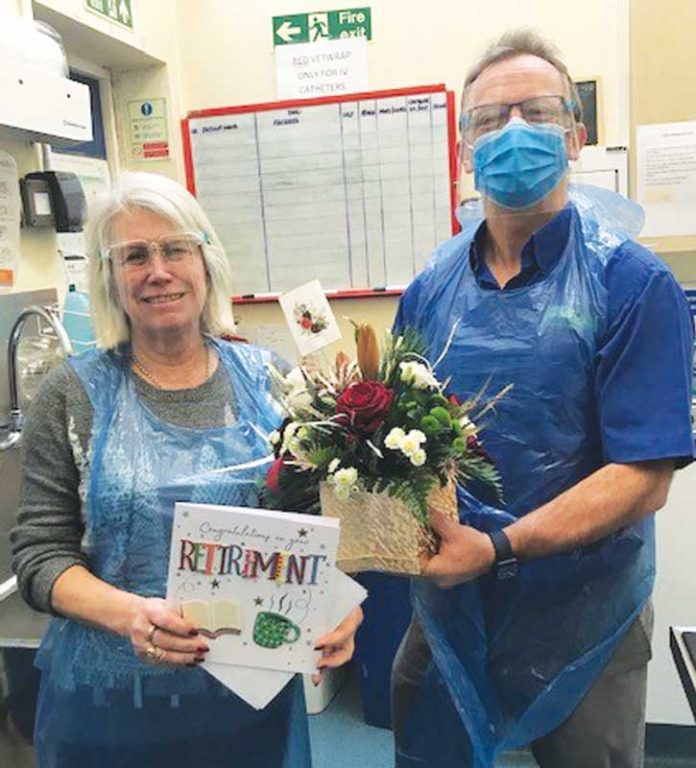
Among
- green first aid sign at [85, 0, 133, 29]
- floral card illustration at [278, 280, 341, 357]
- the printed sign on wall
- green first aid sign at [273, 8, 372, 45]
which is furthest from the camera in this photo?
the printed sign on wall

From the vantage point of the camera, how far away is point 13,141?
1.89m

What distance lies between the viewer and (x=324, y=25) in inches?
99.7

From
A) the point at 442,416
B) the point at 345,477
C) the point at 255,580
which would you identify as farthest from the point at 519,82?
the point at 255,580

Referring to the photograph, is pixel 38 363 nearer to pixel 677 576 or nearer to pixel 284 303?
pixel 284 303

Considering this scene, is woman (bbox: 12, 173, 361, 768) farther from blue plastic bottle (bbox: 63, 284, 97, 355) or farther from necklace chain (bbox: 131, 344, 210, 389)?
blue plastic bottle (bbox: 63, 284, 97, 355)

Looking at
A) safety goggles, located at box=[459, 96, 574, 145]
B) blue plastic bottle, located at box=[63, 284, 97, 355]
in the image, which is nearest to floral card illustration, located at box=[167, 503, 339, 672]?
safety goggles, located at box=[459, 96, 574, 145]

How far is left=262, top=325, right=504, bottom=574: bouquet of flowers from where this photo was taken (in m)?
0.98

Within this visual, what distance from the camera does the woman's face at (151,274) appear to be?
125 centimetres

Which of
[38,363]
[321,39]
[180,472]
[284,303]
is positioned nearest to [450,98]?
[321,39]

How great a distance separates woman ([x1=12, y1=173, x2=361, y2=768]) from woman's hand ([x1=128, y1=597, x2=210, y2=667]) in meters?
0.05

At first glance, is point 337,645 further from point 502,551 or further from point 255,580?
point 502,551

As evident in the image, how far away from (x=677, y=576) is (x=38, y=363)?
179cm

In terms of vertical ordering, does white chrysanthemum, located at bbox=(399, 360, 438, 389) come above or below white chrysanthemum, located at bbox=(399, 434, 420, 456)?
above

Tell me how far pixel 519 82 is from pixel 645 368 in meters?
0.52
